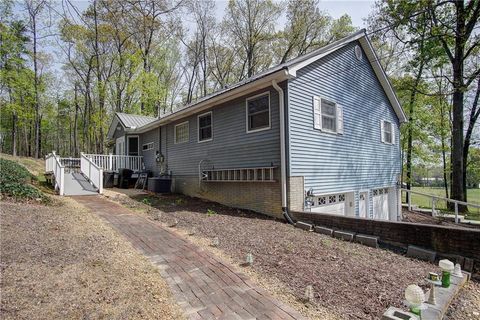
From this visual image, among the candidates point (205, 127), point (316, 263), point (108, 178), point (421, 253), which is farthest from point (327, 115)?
point (108, 178)

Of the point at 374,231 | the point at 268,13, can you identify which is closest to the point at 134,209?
the point at 374,231

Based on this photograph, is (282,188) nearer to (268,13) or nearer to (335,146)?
(335,146)

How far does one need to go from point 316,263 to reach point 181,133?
9.60 meters

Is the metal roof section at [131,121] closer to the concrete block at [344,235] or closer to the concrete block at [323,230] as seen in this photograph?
the concrete block at [323,230]

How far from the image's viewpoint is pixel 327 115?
373 inches

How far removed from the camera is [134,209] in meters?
8.67

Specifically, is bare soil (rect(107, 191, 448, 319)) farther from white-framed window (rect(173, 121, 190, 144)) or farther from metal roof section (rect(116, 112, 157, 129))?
metal roof section (rect(116, 112, 157, 129))

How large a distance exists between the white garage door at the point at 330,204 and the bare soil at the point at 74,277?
6.25 m

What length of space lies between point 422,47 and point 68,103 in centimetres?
3409

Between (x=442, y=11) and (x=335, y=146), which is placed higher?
(x=442, y=11)

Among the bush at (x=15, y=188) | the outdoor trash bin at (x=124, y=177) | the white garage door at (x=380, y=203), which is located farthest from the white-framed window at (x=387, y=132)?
the bush at (x=15, y=188)

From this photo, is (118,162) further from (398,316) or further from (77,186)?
(398,316)

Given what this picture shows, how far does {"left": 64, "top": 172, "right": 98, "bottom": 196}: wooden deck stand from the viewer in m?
11.1

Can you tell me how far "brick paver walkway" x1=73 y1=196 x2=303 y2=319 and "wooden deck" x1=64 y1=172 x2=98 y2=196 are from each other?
21.5 feet
